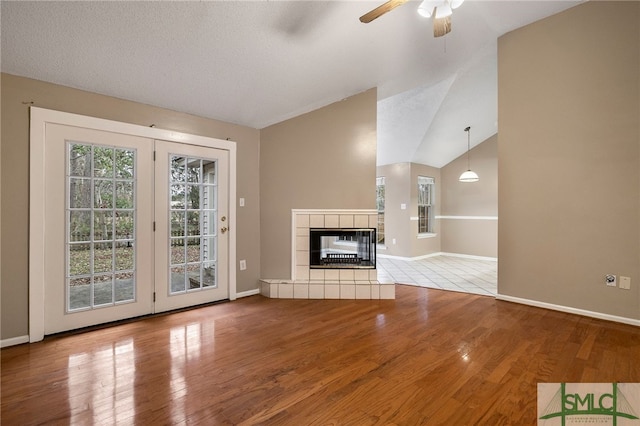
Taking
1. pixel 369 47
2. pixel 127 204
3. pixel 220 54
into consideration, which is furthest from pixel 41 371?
pixel 369 47

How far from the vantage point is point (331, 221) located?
3982mm

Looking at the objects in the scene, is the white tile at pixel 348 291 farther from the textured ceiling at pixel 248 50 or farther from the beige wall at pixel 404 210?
the beige wall at pixel 404 210

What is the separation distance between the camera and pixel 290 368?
2033 millimetres

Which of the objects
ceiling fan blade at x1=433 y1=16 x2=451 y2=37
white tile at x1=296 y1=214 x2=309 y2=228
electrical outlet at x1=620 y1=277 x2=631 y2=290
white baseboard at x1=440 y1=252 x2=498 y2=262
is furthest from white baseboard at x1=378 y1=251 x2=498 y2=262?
ceiling fan blade at x1=433 y1=16 x2=451 y2=37

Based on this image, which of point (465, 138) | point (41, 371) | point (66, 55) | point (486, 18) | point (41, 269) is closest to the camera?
point (41, 371)

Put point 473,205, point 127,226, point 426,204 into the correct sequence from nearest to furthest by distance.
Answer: point 127,226, point 473,205, point 426,204

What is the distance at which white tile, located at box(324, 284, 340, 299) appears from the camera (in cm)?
376

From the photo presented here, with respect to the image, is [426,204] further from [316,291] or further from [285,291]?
[285,291]

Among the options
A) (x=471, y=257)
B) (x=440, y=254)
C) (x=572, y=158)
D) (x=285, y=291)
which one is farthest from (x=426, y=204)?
(x=285, y=291)

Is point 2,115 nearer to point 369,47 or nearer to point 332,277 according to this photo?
point 369,47

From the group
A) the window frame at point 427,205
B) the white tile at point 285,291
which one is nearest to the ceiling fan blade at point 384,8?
the white tile at point 285,291

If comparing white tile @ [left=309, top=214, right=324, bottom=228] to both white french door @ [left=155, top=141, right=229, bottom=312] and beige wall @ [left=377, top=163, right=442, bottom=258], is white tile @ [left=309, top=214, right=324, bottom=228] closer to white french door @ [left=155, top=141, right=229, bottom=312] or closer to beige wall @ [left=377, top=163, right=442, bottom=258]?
white french door @ [left=155, top=141, right=229, bottom=312]

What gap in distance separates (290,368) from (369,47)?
301 centimetres
